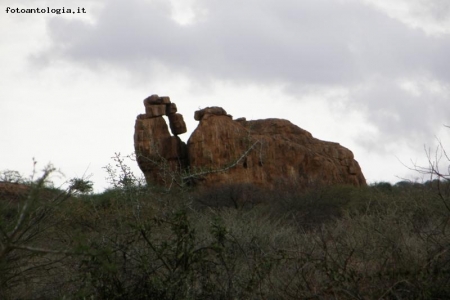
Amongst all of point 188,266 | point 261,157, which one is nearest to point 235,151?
point 261,157

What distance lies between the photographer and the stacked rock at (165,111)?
43531 mm

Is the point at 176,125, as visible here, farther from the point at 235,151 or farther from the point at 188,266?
the point at 188,266

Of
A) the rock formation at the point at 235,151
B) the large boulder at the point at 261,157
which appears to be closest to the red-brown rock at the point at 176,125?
the rock formation at the point at 235,151

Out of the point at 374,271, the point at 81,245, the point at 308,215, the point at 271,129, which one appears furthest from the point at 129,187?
the point at 271,129

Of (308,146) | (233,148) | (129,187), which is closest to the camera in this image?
(129,187)

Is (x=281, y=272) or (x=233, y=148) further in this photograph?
(x=233, y=148)

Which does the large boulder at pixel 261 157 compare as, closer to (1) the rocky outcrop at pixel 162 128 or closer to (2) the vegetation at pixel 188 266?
(1) the rocky outcrop at pixel 162 128

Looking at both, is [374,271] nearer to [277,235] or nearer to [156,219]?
[156,219]

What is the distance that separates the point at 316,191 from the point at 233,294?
25.4 m

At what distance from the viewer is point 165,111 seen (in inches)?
1730

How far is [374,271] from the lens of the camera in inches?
344

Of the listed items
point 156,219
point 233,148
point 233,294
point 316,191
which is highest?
point 233,148

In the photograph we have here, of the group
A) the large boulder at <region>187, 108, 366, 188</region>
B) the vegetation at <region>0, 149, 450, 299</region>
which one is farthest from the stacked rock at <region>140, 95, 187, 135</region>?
the vegetation at <region>0, 149, 450, 299</region>

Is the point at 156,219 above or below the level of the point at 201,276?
above
